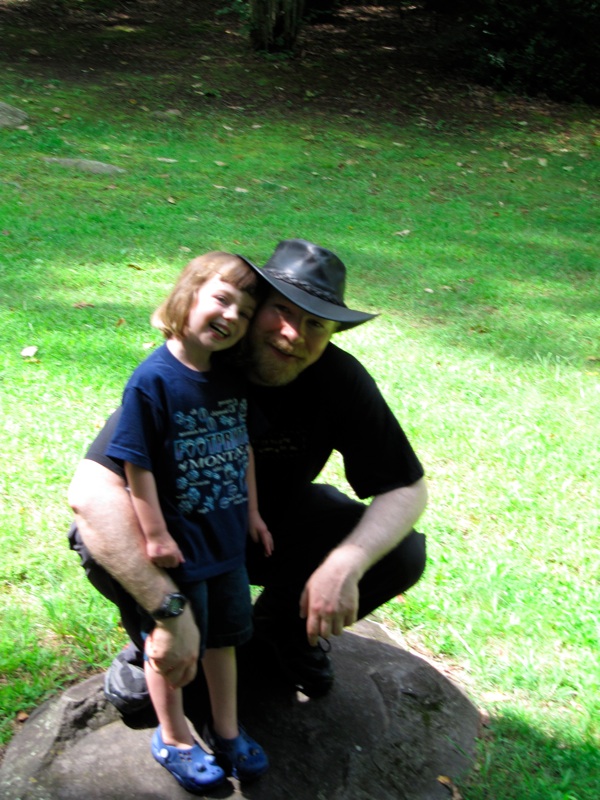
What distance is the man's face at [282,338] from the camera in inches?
92.9

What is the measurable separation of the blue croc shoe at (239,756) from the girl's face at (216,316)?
3.20 feet

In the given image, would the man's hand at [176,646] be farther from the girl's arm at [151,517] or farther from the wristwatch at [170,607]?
the girl's arm at [151,517]

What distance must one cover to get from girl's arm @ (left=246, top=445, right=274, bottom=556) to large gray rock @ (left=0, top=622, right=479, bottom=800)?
0.51 m

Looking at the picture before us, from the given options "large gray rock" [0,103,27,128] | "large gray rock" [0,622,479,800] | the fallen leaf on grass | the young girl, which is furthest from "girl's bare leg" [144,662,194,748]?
"large gray rock" [0,103,27,128]

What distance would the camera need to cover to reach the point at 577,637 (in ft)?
10.1

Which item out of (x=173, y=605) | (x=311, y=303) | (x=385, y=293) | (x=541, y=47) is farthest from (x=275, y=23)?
(x=173, y=605)

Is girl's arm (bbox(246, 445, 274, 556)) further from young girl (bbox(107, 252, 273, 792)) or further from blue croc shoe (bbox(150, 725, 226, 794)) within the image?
blue croc shoe (bbox(150, 725, 226, 794))

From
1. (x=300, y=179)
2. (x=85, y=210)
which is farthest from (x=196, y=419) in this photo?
(x=300, y=179)

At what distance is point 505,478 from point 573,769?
1.61m

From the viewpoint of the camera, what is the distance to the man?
210 cm

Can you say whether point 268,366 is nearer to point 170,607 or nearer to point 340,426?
point 340,426

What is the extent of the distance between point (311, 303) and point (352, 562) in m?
0.64

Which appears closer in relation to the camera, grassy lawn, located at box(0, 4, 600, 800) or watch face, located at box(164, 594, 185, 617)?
watch face, located at box(164, 594, 185, 617)

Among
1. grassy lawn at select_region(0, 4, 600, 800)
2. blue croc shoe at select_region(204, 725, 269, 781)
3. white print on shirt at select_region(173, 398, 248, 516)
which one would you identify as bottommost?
grassy lawn at select_region(0, 4, 600, 800)
